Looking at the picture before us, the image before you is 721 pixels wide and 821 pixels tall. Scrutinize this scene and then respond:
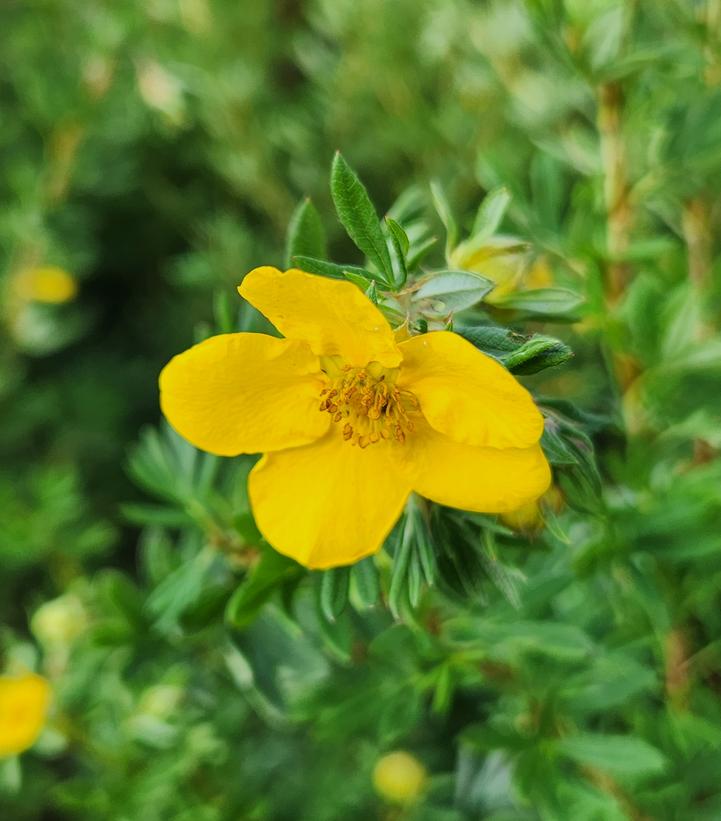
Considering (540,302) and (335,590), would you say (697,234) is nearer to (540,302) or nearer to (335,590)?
(540,302)

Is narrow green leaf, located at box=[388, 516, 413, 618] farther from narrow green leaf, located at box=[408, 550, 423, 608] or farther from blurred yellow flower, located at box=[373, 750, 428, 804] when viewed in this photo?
blurred yellow flower, located at box=[373, 750, 428, 804]

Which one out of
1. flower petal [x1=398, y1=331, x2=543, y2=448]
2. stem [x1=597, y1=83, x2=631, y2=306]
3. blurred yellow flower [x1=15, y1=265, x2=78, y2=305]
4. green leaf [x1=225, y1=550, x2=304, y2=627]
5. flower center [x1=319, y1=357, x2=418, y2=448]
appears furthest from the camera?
blurred yellow flower [x1=15, y1=265, x2=78, y2=305]

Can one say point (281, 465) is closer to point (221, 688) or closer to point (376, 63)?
point (221, 688)

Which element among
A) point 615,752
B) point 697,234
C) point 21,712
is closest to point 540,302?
point 615,752

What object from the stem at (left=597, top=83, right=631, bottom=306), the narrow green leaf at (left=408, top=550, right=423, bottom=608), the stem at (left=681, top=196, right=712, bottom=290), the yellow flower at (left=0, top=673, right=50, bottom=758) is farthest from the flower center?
the yellow flower at (left=0, top=673, right=50, bottom=758)

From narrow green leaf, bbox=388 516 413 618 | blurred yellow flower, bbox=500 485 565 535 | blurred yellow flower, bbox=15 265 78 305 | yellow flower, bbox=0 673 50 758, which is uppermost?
blurred yellow flower, bbox=500 485 565 535

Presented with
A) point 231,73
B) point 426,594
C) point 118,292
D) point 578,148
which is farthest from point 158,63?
point 426,594
